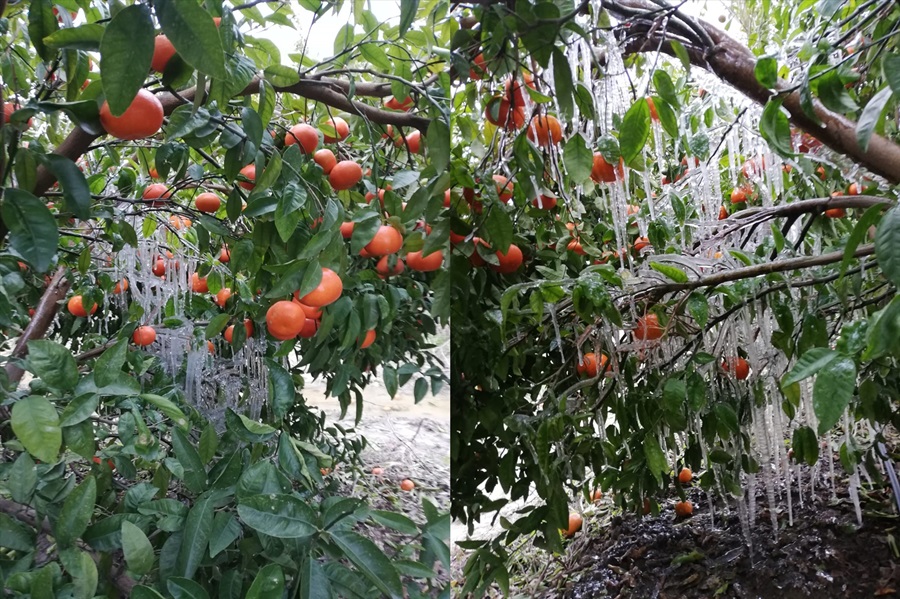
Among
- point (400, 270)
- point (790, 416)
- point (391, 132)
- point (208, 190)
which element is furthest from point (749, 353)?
point (208, 190)

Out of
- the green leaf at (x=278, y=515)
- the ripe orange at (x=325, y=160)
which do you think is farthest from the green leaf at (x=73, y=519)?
the ripe orange at (x=325, y=160)

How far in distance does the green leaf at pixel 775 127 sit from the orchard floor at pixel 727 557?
292 mm

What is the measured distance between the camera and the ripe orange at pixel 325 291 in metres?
0.48

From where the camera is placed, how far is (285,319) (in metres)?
0.54

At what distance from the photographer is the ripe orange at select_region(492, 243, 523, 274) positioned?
0.59 meters

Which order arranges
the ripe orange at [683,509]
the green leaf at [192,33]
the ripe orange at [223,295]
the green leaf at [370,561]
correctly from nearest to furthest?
1. the green leaf at [192,33]
2. the green leaf at [370,561]
3. the ripe orange at [683,509]
4. the ripe orange at [223,295]

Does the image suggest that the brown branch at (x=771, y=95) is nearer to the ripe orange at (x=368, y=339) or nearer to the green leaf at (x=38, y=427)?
the ripe orange at (x=368, y=339)

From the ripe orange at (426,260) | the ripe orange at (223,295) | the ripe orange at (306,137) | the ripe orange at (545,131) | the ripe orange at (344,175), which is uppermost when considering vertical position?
the ripe orange at (306,137)

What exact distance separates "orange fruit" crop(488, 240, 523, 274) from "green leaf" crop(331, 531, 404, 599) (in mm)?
297

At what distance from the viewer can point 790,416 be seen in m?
0.52

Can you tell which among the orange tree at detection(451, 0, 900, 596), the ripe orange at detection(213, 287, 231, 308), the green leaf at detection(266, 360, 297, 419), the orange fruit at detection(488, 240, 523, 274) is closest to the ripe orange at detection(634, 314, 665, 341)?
the orange tree at detection(451, 0, 900, 596)

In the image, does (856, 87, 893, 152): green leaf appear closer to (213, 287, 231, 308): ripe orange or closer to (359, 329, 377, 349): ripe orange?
(359, 329, 377, 349): ripe orange

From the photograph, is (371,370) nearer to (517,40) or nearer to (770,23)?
(517,40)

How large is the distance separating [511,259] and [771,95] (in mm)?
270
